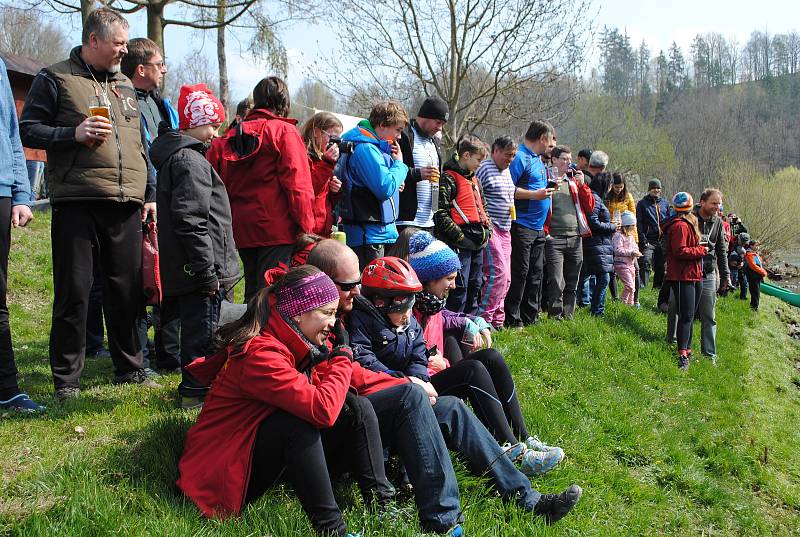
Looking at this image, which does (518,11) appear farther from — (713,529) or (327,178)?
(713,529)

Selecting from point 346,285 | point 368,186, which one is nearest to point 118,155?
point 346,285

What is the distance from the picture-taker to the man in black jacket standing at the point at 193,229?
4188mm

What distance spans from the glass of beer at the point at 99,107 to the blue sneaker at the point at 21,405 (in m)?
1.81

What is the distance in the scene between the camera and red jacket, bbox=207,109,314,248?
4.72 meters

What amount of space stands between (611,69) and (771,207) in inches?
2254

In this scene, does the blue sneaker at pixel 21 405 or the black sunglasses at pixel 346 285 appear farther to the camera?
the blue sneaker at pixel 21 405

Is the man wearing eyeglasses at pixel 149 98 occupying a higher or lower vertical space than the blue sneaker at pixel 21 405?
higher

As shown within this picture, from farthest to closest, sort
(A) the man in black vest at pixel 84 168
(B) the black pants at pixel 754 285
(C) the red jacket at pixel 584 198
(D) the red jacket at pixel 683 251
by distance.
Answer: (B) the black pants at pixel 754 285, (D) the red jacket at pixel 683 251, (C) the red jacket at pixel 584 198, (A) the man in black vest at pixel 84 168

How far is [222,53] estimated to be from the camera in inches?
867

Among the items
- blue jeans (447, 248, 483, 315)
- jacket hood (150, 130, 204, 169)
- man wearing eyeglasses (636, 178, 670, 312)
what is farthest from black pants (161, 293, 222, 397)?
man wearing eyeglasses (636, 178, 670, 312)

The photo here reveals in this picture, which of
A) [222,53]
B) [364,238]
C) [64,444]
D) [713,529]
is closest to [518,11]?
[222,53]

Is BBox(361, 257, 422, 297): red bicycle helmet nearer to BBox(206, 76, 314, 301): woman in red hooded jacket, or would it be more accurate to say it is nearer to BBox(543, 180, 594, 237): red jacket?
BBox(206, 76, 314, 301): woman in red hooded jacket

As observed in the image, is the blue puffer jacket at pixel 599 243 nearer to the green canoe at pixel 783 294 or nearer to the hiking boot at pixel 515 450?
the hiking boot at pixel 515 450

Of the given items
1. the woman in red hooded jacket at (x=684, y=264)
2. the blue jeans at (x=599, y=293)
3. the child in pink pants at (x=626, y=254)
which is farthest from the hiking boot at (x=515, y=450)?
the child in pink pants at (x=626, y=254)
